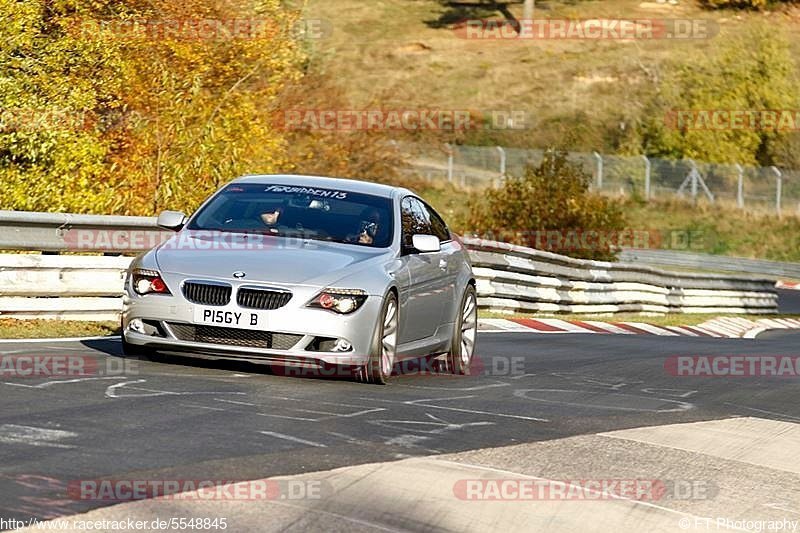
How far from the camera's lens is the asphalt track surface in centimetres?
739

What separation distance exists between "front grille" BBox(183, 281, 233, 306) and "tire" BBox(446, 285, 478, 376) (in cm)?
291

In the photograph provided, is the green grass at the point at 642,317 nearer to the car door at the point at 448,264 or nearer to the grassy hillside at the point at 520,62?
the car door at the point at 448,264

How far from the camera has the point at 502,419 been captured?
10.1m

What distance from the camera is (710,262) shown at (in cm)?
5275

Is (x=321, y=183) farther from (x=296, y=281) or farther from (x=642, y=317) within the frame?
(x=642, y=317)

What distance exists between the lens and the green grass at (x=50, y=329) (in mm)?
13883

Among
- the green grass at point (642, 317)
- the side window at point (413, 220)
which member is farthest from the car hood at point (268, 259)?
the green grass at point (642, 317)

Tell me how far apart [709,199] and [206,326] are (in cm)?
4938

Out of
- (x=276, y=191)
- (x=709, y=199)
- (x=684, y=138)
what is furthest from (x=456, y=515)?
(x=684, y=138)

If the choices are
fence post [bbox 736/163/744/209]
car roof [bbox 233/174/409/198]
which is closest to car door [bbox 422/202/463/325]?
car roof [bbox 233/174/409/198]

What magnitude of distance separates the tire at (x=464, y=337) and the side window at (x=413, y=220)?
0.77 metres

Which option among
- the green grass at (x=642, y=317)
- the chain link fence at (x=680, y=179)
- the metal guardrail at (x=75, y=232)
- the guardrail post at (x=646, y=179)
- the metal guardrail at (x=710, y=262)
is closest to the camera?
the metal guardrail at (x=75, y=232)

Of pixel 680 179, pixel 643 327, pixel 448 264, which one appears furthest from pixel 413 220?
pixel 680 179

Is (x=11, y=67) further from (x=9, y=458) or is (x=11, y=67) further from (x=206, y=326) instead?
(x=9, y=458)
